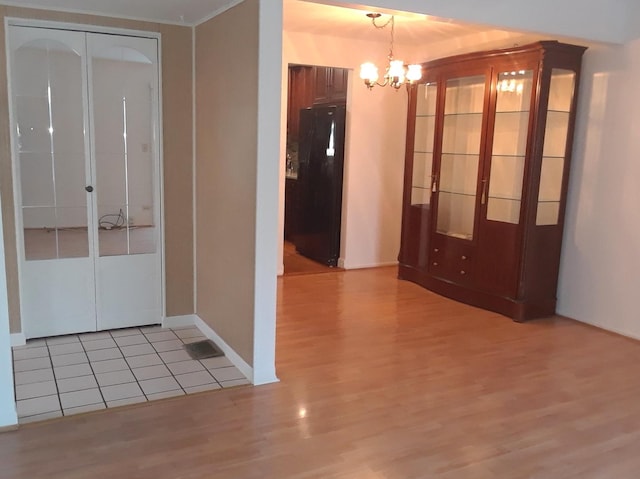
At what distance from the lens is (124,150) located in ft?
13.7

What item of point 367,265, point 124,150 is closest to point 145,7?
point 124,150

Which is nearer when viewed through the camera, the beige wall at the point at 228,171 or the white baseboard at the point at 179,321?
the beige wall at the point at 228,171

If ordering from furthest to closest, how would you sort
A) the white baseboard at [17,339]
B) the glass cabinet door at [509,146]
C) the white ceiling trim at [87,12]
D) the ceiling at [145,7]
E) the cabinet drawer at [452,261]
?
the cabinet drawer at [452,261] → the glass cabinet door at [509,146] → the white baseboard at [17,339] → the white ceiling trim at [87,12] → the ceiling at [145,7]

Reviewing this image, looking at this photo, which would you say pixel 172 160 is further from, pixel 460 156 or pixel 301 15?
pixel 460 156

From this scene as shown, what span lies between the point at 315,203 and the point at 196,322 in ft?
9.17

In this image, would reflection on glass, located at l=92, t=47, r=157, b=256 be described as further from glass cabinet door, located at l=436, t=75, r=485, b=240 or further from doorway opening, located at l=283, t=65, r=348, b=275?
glass cabinet door, located at l=436, t=75, r=485, b=240

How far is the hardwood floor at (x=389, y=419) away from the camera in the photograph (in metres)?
2.60

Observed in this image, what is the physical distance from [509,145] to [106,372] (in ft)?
11.8

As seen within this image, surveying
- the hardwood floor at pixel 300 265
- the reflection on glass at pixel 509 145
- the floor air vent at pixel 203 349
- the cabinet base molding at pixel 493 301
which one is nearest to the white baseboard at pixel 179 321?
the floor air vent at pixel 203 349

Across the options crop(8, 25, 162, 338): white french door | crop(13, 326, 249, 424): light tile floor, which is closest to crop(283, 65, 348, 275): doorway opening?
crop(8, 25, 162, 338): white french door

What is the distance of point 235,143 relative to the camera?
3.51 meters

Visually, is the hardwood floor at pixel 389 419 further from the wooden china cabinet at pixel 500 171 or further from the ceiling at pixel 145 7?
the ceiling at pixel 145 7

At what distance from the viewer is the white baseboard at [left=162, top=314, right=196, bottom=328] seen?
4422 millimetres

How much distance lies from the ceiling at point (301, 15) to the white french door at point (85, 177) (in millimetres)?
241
